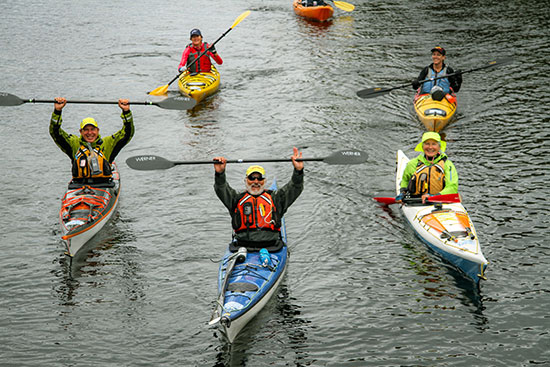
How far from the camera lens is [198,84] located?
17.4 meters

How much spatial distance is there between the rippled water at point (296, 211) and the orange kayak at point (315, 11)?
241 cm

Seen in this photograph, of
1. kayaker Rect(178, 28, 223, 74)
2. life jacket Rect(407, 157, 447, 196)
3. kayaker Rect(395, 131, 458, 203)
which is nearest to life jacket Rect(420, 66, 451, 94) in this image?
kayaker Rect(395, 131, 458, 203)

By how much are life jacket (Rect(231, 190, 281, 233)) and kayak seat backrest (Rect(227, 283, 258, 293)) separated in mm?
960

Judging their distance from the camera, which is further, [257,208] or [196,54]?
[196,54]

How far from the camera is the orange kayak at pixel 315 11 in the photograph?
26094mm

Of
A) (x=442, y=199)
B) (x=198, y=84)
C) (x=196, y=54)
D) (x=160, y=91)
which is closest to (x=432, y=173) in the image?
(x=442, y=199)

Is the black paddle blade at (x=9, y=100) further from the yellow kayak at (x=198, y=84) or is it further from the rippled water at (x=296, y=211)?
the yellow kayak at (x=198, y=84)

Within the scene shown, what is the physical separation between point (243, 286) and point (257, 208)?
45.6 inches

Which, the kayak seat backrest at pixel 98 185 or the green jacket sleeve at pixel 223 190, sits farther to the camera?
the kayak seat backrest at pixel 98 185

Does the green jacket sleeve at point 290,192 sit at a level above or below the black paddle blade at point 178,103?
below

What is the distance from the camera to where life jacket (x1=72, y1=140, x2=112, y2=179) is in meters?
10.9

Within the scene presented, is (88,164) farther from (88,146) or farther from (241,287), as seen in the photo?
(241,287)

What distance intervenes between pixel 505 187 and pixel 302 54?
11.0 meters

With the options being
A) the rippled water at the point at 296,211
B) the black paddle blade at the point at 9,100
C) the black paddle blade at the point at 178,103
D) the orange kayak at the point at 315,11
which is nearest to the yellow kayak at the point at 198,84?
the rippled water at the point at 296,211
